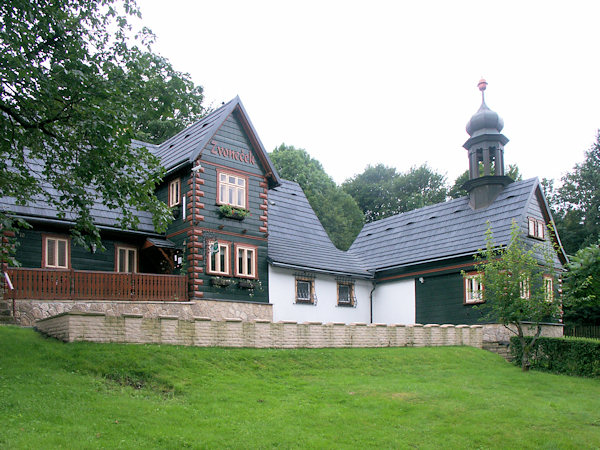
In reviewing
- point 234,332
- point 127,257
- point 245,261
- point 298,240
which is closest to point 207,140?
point 245,261

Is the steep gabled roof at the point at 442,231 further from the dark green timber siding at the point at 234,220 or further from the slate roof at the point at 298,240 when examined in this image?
the dark green timber siding at the point at 234,220

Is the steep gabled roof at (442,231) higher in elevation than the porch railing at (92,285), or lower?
higher

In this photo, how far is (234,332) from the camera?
66.1ft

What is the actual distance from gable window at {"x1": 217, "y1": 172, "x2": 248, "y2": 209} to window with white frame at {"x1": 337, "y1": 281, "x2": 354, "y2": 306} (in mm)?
7267

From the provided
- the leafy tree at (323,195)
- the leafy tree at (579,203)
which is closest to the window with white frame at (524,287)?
the leafy tree at (579,203)

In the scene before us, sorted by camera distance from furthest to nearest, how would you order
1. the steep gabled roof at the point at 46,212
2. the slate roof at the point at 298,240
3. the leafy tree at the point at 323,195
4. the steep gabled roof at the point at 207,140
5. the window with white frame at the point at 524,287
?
the leafy tree at the point at 323,195, the slate roof at the point at 298,240, the steep gabled roof at the point at 207,140, the window with white frame at the point at 524,287, the steep gabled roof at the point at 46,212

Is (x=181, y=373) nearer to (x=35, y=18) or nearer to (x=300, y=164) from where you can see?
(x=35, y=18)

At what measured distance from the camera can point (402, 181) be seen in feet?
194

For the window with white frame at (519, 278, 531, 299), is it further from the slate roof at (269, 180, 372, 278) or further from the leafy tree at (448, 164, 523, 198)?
the leafy tree at (448, 164, 523, 198)

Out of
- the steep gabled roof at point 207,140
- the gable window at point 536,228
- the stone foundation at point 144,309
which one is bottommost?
the stone foundation at point 144,309

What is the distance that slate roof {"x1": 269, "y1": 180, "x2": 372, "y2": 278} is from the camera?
28.9 m

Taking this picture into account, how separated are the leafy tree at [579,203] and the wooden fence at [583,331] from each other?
22.0 feet

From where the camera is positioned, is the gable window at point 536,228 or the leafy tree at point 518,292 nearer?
the leafy tree at point 518,292

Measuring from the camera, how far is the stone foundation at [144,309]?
20.1 meters
